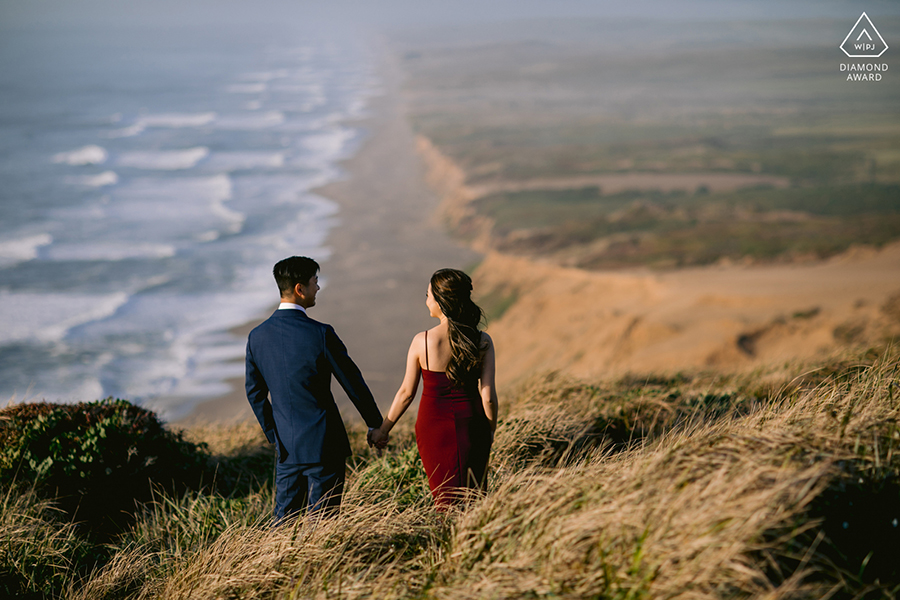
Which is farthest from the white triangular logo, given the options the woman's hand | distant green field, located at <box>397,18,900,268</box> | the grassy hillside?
the woman's hand

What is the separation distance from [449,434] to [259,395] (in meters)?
1.13

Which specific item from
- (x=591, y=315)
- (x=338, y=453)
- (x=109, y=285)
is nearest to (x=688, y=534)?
(x=338, y=453)

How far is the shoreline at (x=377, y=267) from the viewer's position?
20625 mm

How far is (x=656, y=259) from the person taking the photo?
3269 centimetres

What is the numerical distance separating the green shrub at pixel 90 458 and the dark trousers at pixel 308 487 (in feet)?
6.19

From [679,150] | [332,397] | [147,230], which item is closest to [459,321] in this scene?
[332,397]

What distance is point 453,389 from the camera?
11.5 ft

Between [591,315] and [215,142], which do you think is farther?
[215,142]

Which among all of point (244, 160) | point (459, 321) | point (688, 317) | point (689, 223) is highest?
point (244, 160)

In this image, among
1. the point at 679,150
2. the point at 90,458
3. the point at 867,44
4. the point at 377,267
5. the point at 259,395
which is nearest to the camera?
the point at 259,395

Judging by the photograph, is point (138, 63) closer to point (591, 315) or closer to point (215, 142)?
point (215, 142)

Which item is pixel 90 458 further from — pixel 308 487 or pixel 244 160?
pixel 244 160

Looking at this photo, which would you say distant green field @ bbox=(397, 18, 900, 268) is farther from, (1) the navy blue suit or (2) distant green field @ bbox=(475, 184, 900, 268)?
(1) the navy blue suit

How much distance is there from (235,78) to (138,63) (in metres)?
33.8
